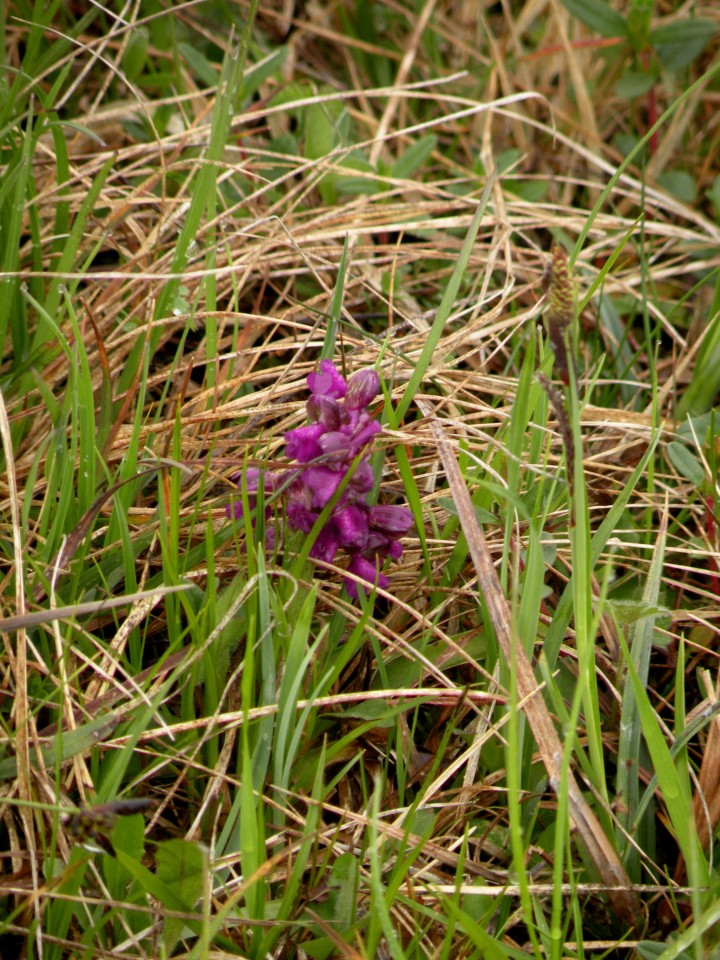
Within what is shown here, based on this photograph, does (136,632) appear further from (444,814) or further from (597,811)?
(597,811)

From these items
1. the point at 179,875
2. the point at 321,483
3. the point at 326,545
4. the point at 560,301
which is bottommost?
the point at 179,875

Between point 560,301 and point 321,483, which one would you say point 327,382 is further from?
point 560,301

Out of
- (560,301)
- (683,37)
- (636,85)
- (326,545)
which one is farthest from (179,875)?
(683,37)

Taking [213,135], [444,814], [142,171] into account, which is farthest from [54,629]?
[142,171]

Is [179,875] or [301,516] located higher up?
[301,516]

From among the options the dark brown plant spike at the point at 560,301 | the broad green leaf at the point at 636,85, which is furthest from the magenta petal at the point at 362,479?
the broad green leaf at the point at 636,85

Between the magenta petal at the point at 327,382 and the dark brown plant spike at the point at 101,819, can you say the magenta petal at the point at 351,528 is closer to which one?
the magenta petal at the point at 327,382

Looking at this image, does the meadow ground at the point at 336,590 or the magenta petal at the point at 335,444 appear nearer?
the meadow ground at the point at 336,590
